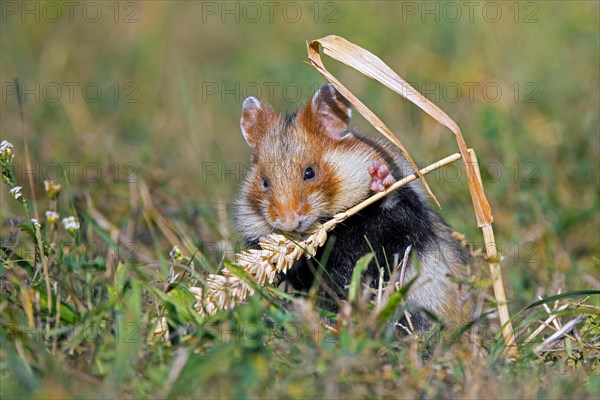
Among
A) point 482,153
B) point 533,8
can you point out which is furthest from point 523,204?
point 533,8

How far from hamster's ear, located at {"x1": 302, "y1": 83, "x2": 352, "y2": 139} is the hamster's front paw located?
42cm

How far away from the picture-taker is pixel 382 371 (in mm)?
3305

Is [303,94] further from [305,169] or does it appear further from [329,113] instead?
[305,169]

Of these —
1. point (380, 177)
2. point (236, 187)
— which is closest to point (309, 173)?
point (380, 177)

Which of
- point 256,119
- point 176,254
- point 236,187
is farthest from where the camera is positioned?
point 236,187

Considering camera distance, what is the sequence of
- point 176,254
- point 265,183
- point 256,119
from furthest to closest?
point 256,119 → point 265,183 → point 176,254

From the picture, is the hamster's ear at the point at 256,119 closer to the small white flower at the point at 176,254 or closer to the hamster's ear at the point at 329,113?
the hamster's ear at the point at 329,113

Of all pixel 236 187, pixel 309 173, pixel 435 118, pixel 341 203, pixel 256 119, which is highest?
pixel 435 118

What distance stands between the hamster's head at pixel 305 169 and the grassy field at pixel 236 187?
47cm

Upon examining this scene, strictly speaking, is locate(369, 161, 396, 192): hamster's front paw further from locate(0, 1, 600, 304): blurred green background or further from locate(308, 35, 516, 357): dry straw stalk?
locate(0, 1, 600, 304): blurred green background

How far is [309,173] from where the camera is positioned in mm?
4578

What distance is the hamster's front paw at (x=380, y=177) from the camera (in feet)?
14.5

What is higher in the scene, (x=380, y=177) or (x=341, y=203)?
(x=380, y=177)

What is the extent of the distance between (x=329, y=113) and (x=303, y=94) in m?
4.09
